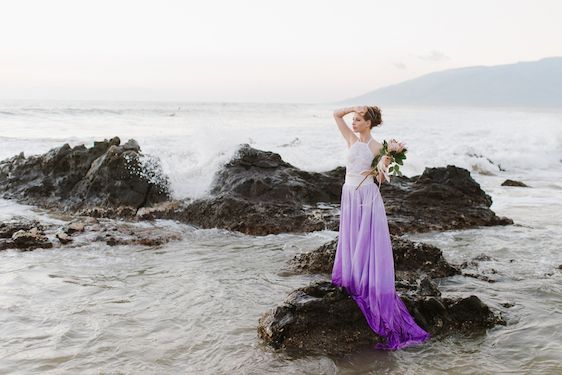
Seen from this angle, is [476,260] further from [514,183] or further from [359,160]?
[514,183]

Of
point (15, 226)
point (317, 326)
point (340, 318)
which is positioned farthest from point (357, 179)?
point (15, 226)

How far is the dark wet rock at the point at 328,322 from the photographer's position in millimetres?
5020

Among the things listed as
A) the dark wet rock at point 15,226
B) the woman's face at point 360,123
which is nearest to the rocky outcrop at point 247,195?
the dark wet rock at point 15,226

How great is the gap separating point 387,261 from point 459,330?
3.64 feet

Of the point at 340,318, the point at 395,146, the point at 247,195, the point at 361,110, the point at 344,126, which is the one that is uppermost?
the point at 361,110

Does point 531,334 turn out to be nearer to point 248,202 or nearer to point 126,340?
point 126,340

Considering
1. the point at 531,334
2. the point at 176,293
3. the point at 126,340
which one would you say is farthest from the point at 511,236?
the point at 126,340

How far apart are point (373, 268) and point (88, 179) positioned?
822 cm

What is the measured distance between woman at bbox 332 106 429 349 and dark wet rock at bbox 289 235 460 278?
6.71 feet

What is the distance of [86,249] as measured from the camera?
27.5ft

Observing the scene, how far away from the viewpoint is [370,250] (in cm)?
515

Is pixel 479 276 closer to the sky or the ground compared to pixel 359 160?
closer to the ground

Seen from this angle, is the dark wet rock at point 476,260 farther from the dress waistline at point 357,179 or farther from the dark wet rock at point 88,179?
the dark wet rock at point 88,179

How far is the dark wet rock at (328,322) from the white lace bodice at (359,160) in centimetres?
109
